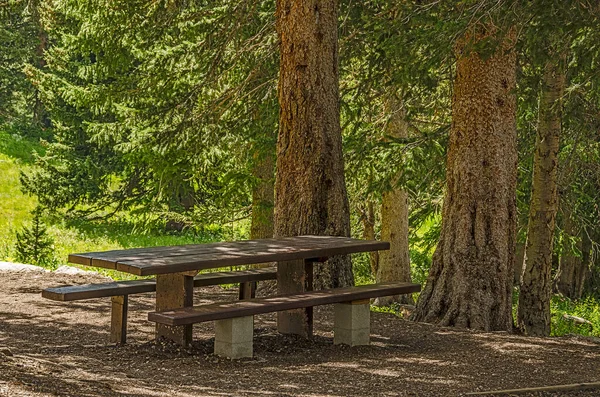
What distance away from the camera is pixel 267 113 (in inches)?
533

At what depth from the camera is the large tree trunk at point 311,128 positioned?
10.0 metres

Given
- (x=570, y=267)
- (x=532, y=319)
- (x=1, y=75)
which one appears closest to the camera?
(x=532, y=319)

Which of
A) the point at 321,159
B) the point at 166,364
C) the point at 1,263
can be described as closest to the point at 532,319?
the point at 321,159

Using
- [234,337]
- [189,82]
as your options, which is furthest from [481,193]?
[189,82]

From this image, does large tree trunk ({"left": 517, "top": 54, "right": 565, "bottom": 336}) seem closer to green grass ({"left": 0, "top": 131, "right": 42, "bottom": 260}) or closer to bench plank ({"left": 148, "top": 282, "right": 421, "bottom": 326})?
bench plank ({"left": 148, "top": 282, "right": 421, "bottom": 326})

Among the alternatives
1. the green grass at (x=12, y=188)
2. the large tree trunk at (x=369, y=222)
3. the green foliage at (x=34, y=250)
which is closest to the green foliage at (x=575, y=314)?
the large tree trunk at (x=369, y=222)

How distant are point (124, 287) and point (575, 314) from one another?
12774 mm

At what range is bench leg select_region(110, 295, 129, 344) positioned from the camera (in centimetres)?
791

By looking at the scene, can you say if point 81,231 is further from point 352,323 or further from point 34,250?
point 352,323

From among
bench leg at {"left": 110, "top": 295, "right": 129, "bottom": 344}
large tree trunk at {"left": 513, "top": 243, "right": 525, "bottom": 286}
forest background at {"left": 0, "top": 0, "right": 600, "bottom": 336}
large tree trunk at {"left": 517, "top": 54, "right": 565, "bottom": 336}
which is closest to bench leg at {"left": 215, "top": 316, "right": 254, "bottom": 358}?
bench leg at {"left": 110, "top": 295, "right": 129, "bottom": 344}

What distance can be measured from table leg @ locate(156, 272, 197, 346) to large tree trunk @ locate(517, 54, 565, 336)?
228 inches

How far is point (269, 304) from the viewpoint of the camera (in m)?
7.29

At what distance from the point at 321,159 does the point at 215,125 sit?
399 centimetres

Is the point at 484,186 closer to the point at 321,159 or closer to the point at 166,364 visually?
the point at 321,159
